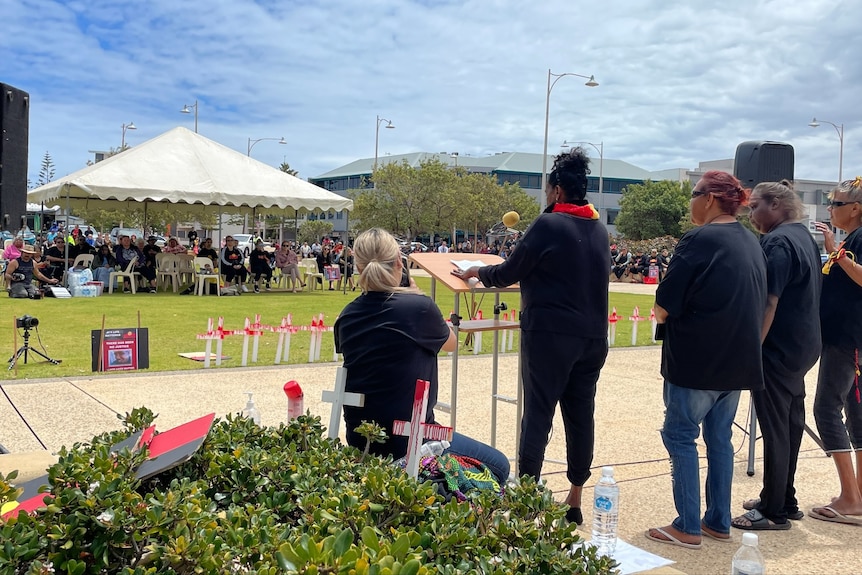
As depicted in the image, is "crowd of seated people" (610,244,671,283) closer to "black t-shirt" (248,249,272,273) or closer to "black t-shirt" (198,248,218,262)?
"black t-shirt" (248,249,272,273)

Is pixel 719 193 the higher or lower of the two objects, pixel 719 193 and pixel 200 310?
the higher

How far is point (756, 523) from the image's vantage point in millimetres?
4441

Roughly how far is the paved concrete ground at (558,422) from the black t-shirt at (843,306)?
3.63 feet

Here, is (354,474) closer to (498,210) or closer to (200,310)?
(200,310)

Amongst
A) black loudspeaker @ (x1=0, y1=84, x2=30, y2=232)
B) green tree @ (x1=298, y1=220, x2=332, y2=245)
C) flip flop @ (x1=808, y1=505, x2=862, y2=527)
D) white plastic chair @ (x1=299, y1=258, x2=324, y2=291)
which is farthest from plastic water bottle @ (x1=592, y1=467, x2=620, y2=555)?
green tree @ (x1=298, y1=220, x2=332, y2=245)

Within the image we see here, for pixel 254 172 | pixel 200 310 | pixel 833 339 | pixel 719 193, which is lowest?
pixel 200 310

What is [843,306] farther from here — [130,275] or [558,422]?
[130,275]

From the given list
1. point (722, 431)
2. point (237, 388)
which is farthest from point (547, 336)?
point (237, 388)

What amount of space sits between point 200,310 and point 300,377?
8.18 metres

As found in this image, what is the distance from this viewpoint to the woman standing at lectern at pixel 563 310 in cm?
405

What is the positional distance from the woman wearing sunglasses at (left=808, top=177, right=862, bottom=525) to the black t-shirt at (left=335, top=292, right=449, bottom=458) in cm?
265

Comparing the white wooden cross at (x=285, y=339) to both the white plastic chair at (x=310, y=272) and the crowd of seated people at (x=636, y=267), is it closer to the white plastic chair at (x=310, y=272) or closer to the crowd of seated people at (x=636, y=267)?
the white plastic chair at (x=310, y=272)

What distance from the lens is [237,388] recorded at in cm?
808

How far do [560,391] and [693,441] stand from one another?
729mm
